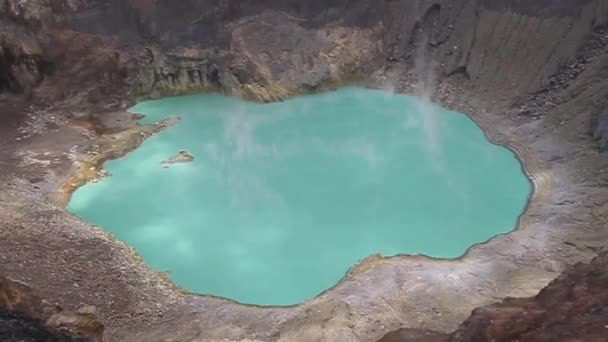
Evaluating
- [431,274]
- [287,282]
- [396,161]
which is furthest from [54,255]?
[396,161]

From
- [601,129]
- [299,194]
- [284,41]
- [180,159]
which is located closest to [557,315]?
[299,194]

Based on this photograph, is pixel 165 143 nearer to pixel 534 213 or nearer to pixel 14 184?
pixel 14 184

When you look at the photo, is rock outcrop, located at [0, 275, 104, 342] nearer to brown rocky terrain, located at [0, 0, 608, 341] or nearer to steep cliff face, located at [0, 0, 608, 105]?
brown rocky terrain, located at [0, 0, 608, 341]

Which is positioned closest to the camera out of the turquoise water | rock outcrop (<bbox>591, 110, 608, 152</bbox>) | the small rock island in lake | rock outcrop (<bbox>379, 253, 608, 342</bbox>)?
rock outcrop (<bbox>379, 253, 608, 342</bbox>)

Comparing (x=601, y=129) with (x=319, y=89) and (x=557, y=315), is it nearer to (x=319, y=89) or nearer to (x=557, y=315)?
(x=557, y=315)

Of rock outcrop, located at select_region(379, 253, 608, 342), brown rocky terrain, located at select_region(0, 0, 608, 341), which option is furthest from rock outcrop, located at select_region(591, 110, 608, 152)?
rock outcrop, located at select_region(379, 253, 608, 342)
